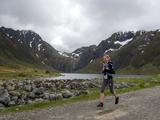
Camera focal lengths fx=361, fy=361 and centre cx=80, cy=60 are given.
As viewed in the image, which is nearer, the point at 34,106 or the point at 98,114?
the point at 98,114

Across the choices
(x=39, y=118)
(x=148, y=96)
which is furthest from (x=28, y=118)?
(x=148, y=96)

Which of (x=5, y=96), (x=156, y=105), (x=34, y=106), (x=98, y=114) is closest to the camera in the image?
(x=98, y=114)

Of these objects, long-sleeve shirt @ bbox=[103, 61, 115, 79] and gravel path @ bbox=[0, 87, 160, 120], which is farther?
long-sleeve shirt @ bbox=[103, 61, 115, 79]

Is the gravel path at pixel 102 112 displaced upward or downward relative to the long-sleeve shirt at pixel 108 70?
downward

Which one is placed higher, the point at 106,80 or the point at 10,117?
the point at 106,80

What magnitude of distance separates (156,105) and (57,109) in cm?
805

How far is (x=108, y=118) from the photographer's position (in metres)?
24.2

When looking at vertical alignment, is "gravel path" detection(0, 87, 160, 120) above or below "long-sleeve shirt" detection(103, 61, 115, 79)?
below

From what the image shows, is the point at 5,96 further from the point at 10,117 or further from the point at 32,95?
the point at 10,117

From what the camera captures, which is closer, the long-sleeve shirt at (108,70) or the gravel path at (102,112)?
the gravel path at (102,112)

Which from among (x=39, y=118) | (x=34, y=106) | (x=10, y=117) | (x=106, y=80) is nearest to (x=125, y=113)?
(x=106, y=80)

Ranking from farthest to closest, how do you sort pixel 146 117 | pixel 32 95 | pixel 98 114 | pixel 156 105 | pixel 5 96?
1. pixel 32 95
2. pixel 5 96
3. pixel 156 105
4. pixel 98 114
5. pixel 146 117

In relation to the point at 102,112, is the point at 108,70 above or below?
above

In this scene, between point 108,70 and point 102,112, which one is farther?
point 108,70
